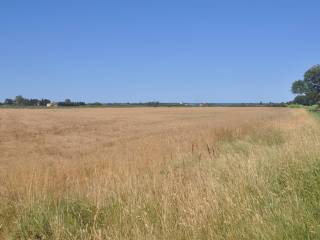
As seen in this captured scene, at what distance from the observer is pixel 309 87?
504 feet

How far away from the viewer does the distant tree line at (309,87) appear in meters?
145

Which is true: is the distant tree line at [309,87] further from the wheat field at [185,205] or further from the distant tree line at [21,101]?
the wheat field at [185,205]

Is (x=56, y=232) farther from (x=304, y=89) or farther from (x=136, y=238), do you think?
(x=304, y=89)

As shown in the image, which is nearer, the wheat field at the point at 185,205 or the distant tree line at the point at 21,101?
the wheat field at the point at 185,205

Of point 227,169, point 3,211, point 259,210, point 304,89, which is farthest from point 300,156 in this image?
point 304,89

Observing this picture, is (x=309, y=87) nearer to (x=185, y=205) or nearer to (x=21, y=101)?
(x=21, y=101)

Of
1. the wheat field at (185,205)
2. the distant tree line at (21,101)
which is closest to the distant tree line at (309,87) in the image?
the distant tree line at (21,101)

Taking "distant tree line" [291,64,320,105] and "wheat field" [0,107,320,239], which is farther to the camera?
"distant tree line" [291,64,320,105]

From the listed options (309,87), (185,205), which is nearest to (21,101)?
(309,87)

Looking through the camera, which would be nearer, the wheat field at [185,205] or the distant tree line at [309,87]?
the wheat field at [185,205]

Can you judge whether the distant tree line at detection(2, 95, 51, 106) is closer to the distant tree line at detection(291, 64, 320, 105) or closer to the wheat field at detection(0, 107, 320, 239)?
the distant tree line at detection(291, 64, 320, 105)

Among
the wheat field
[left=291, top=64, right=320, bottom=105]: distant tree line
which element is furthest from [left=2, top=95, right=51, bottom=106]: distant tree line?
the wheat field

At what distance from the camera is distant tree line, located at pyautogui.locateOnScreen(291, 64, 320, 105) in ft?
474

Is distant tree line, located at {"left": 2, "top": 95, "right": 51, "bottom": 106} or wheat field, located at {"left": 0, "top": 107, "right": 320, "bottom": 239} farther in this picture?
distant tree line, located at {"left": 2, "top": 95, "right": 51, "bottom": 106}
